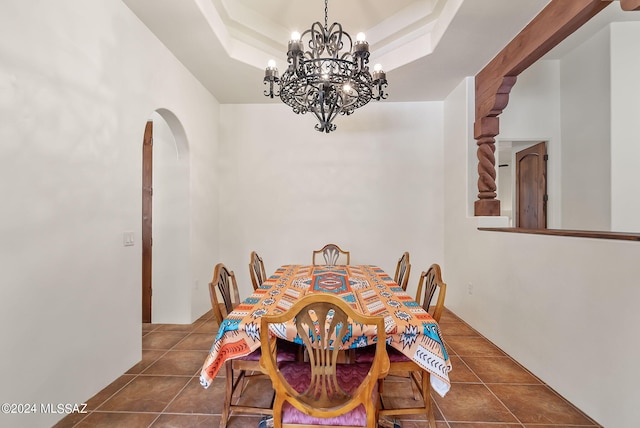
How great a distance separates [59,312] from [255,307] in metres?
1.13

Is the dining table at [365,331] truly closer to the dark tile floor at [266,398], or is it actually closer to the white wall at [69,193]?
the dark tile floor at [266,398]

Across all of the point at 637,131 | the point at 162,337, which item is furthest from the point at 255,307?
the point at 637,131

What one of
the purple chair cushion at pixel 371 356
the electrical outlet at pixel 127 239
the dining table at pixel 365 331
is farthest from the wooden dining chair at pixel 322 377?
the electrical outlet at pixel 127 239

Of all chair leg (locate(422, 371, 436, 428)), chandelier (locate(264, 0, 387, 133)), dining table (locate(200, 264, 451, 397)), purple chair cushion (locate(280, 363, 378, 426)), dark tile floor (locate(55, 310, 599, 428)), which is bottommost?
dark tile floor (locate(55, 310, 599, 428))

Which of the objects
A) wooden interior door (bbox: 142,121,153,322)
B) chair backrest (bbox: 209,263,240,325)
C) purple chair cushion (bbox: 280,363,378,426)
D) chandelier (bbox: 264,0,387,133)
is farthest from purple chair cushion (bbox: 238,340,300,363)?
wooden interior door (bbox: 142,121,153,322)

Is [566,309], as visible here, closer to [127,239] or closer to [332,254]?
[332,254]

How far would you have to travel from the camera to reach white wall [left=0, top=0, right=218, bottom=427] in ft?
4.86

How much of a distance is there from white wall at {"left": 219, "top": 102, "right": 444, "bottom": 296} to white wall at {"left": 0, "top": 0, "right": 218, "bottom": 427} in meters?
1.65

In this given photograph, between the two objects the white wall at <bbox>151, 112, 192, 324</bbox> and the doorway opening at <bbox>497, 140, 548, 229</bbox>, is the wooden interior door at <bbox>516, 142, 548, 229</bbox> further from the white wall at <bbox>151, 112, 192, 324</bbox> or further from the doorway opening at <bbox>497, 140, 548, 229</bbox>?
the white wall at <bbox>151, 112, 192, 324</bbox>

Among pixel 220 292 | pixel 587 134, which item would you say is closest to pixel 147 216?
pixel 220 292

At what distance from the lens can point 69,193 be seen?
1.79m

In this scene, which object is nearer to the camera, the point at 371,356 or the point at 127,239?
the point at 371,356

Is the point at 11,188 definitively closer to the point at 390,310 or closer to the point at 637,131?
the point at 390,310

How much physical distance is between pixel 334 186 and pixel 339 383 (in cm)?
297
